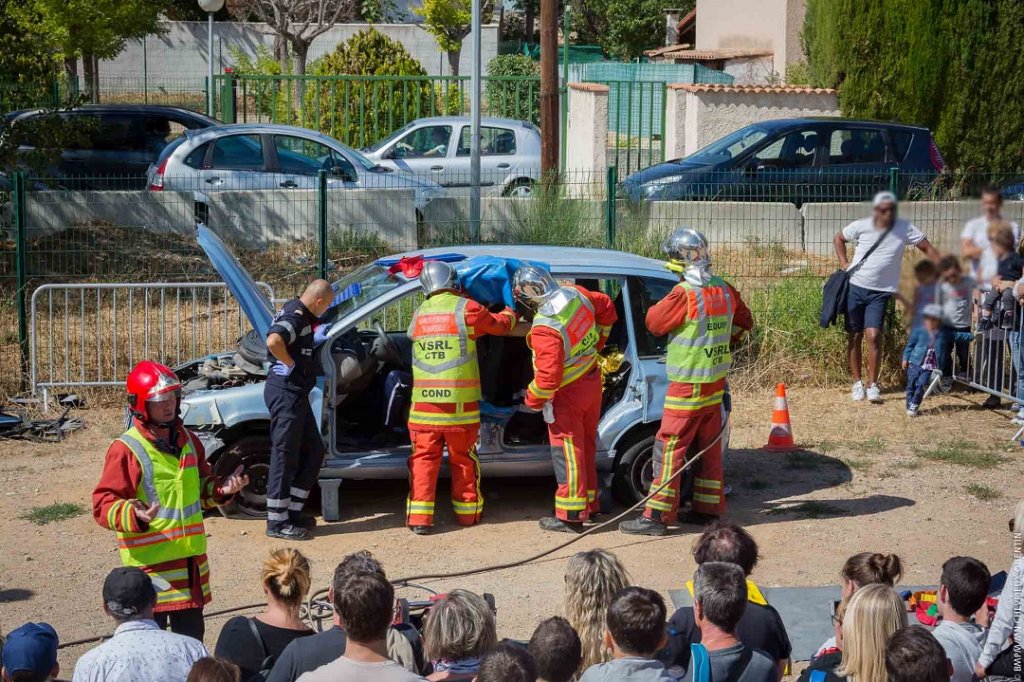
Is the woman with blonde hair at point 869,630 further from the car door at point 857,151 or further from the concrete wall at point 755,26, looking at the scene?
the concrete wall at point 755,26

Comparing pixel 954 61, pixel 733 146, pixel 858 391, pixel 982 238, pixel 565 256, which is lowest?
pixel 858 391

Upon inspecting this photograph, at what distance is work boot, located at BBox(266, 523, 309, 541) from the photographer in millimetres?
7945

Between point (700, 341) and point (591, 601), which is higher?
point (700, 341)

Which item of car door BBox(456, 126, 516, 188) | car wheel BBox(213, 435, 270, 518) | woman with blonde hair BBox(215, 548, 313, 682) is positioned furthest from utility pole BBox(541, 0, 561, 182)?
woman with blonde hair BBox(215, 548, 313, 682)

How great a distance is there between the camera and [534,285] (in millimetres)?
7816

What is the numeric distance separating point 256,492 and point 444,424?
1464 millimetres

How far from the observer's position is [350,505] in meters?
8.68

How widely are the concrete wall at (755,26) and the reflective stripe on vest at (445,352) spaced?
24.5m

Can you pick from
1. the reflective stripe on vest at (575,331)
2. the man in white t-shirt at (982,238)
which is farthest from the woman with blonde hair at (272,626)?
the reflective stripe on vest at (575,331)

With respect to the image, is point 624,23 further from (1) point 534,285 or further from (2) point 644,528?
(2) point 644,528

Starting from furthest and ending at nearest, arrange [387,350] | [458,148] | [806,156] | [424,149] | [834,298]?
[424,149] < [458,148] < [806,156] < [834,298] < [387,350]

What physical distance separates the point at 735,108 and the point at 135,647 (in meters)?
20.0

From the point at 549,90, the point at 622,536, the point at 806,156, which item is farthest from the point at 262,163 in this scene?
the point at 622,536

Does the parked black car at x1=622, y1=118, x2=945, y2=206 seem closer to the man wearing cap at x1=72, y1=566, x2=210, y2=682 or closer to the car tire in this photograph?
the car tire
